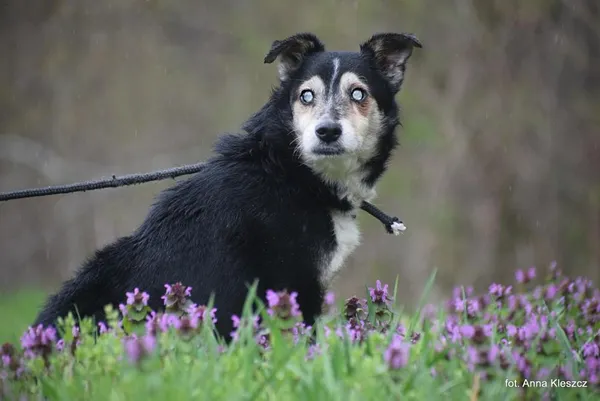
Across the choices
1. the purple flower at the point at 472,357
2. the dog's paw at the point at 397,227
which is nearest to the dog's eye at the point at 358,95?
the dog's paw at the point at 397,227

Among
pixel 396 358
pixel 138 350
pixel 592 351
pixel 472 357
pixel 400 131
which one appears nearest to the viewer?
pixel 138 350

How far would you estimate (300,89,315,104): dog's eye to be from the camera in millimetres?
4723

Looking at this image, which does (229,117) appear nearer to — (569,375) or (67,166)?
(67,166)

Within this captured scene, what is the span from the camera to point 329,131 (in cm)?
455

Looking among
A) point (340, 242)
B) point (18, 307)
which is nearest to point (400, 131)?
point (340, 242)

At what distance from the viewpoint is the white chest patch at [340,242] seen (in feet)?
14.2

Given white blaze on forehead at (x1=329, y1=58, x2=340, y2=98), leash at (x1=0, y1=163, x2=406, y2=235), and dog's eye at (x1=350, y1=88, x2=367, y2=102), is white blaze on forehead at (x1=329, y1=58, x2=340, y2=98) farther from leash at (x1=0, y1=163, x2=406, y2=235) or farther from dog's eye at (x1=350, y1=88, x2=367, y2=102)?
leash at (x1=0, y1=163, x2=406, y2=235)

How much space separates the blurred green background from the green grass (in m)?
0.07

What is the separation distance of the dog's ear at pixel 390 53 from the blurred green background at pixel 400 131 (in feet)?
5.49

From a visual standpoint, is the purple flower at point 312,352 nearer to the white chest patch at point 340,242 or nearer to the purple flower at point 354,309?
the purple flower at point 354,309

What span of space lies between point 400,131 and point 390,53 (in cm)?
118

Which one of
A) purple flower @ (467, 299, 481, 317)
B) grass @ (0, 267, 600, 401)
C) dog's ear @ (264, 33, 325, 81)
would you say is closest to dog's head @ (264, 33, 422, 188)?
dog's ear @ (264, 33, 325, 81)

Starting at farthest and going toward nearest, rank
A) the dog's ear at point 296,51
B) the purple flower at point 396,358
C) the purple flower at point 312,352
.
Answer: the dog's ear at point 296,51
the purple flower at point 312,352
the purple flower at point 396,358

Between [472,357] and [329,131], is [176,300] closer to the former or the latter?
[472,357]
